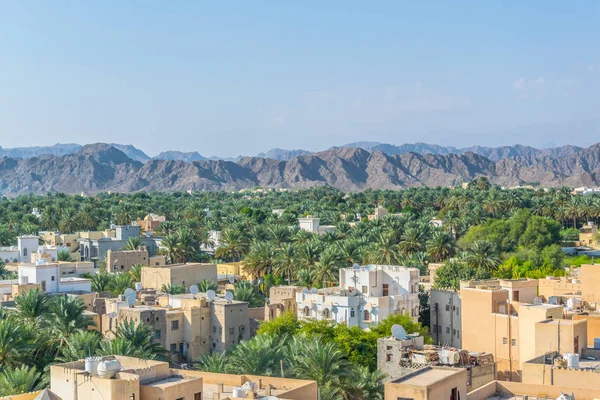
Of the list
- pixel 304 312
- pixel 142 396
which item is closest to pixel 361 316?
pixel 304 312

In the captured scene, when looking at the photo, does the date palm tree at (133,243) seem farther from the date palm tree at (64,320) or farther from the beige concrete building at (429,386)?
the beige concrete building at (429,386)

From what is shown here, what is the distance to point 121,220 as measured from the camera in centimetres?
8588

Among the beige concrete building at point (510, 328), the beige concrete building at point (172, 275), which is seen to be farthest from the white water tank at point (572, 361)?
the beige concrete building at point (172, 275)

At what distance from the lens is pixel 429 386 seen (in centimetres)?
2047

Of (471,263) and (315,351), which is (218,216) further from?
(315,351)

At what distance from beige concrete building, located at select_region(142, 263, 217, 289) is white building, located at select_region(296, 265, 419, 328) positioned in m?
10.5

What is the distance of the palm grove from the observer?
28719mm

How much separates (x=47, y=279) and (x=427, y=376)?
26497 millimetres

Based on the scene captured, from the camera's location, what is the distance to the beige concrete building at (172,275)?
48.1m

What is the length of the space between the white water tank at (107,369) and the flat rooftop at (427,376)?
650 cm

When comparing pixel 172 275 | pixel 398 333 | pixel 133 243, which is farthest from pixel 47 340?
pixel 133 243

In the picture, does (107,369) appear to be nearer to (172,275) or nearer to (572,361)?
(572,361)

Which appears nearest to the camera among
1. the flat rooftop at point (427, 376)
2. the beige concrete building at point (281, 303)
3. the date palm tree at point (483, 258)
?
the flat rooftop at point (427, 376)

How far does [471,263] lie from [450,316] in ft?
43.0
